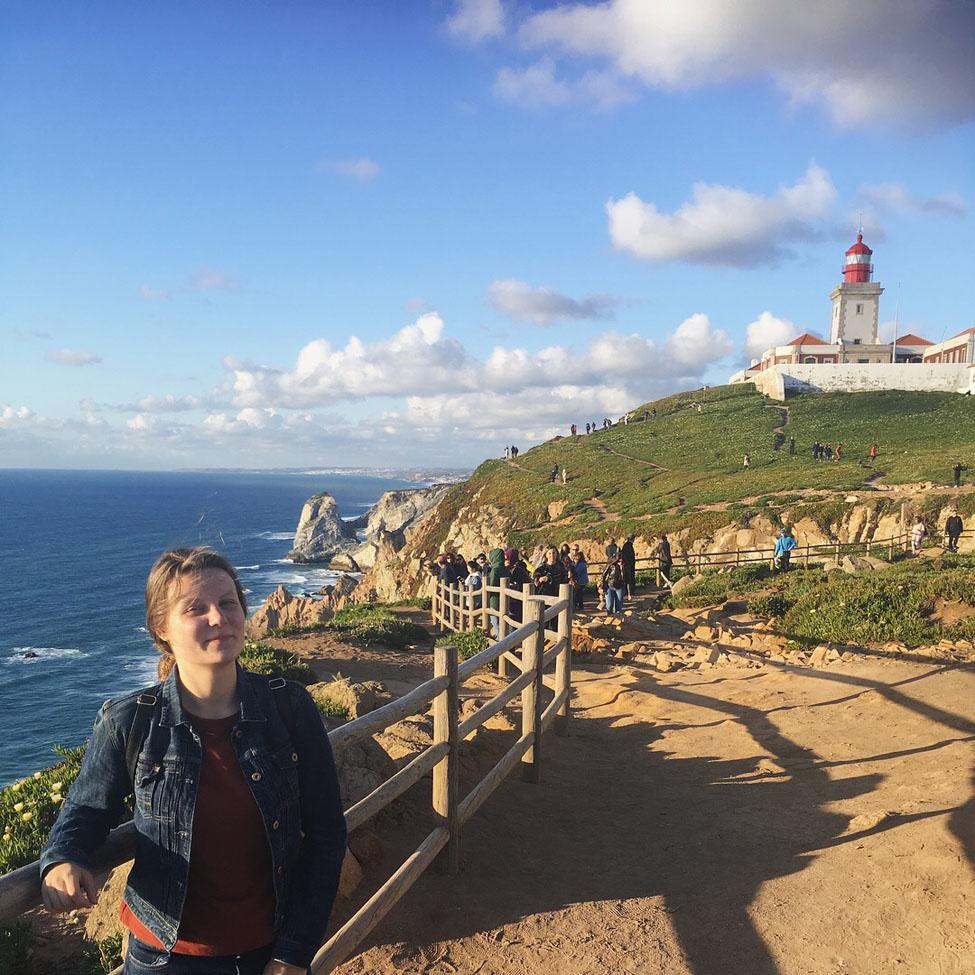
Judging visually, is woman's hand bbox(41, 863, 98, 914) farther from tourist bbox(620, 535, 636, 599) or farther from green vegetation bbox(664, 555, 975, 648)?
tourist bbox(620, 535, 636, 599)

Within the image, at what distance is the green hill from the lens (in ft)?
113

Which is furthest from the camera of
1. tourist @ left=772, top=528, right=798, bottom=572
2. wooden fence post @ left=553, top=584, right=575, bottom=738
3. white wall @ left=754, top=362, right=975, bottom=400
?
white wall @ left=754, top=362, right=975, bottom=400

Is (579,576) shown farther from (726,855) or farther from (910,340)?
(910,340)

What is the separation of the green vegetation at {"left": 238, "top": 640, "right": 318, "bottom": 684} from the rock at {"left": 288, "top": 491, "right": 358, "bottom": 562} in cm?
6984

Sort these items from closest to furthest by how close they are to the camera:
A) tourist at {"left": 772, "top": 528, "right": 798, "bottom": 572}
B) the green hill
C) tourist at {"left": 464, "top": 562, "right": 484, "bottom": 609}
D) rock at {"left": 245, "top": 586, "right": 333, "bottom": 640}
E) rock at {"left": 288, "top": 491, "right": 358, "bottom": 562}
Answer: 1. tourist at {"left": 464, "top": 562, "right": 484, "bottom": 609}
2. tourist at {"left": 772, "top": 528, "right": 798, "bottom": 572}
3. the green hill
4. rock at {"left": 245, "top": 586, "right": 333, "bottom": 640}
5. rock at {"left": 288, "top": 491, "right": 358, "bottom": 562}

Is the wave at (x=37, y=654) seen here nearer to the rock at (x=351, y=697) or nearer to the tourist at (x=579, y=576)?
the tourist at (x=579, y=576)

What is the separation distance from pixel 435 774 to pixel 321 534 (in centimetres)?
8604

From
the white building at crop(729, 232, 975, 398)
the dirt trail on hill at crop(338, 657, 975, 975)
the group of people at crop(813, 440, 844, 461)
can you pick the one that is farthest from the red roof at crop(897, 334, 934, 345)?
the dirt trail on hill at crop(338, 657, 975, 975)

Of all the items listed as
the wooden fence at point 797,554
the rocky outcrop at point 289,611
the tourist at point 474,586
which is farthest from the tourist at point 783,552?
the rocky outcrop at point 289,611

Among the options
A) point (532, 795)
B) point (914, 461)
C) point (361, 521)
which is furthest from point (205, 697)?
point (361, 521)

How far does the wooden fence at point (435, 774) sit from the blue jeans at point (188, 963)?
243mm

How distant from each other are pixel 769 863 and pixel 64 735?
86.8 feet

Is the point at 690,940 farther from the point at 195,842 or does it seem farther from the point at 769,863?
the point at 195,842

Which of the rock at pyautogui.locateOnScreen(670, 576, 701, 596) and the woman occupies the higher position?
the woman
